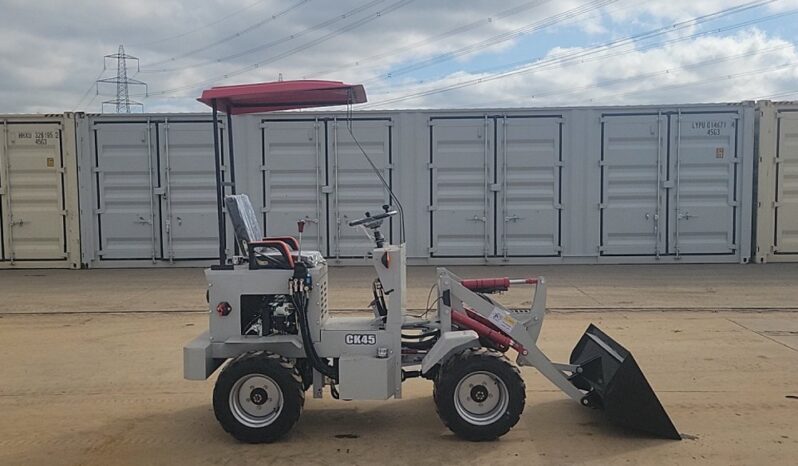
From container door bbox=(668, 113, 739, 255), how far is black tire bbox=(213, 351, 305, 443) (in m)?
9.05

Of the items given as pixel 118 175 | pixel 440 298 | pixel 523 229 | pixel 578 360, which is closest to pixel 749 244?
pixel 523 229

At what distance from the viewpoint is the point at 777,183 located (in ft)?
38.0

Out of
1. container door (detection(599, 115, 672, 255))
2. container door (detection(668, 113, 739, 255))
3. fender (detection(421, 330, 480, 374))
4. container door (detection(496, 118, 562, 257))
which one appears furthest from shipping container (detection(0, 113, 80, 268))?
container door (detection(668, 113, 739, 255))

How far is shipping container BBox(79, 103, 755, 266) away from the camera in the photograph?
11.5m

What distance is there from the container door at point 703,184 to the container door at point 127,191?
858 centimetres

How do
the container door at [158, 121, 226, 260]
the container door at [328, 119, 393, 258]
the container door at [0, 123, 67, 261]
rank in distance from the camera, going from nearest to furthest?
the container door at [328, 119, 393, 258] → the container door at [158, 121, 226, 260] → the container door at [0, 123, 67, 261]

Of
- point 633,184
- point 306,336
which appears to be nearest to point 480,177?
point 633,184

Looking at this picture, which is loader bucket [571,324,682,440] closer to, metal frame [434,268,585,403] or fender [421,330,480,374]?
metal frame [434,268,585,403]

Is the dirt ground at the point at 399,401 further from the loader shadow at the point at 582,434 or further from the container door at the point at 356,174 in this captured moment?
the container door at the point at 356,174

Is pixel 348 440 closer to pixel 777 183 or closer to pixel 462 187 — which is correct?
pixel 462 187

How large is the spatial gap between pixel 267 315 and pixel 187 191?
7.89 metres

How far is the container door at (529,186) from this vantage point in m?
11.5

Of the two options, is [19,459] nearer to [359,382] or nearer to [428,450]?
[359,382]

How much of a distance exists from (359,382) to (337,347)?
28cm
